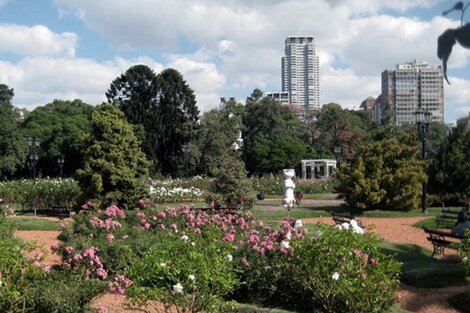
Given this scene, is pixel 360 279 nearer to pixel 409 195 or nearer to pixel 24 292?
pixel 24 292

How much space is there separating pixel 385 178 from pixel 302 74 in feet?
332

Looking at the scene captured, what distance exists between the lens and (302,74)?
121250 mm

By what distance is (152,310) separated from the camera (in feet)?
23.2

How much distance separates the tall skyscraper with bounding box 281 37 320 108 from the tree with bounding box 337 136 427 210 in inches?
2393

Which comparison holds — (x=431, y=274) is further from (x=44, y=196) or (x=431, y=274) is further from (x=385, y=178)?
(x=44, y=196)

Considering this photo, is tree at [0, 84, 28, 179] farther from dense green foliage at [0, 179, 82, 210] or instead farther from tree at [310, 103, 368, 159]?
tree at [310, 103, 368, 159]

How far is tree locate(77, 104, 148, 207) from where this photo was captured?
20.3 metres

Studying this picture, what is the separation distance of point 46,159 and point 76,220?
44.3 m

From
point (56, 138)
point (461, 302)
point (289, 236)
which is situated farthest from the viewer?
point (56, 138)

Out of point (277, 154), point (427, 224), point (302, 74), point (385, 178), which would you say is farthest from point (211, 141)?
point (302, 74)

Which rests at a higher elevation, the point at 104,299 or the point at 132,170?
the point at 132,170

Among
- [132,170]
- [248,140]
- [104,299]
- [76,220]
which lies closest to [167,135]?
[248,140]

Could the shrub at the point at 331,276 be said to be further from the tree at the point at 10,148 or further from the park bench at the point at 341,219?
the tree at the point at 10,148

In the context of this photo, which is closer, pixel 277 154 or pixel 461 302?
pixel 461 302
